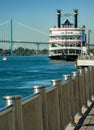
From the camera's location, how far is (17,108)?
5457 mm

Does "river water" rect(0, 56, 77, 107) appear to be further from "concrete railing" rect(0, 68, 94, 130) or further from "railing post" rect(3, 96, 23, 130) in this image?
"railing post" rect(3, 96, 23, 130)

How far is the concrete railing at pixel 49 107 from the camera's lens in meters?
5.29

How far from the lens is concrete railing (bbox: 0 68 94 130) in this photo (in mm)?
5289

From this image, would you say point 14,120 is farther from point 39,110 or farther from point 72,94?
point 72,94

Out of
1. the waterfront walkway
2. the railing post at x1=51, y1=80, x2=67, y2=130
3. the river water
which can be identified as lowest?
the river water

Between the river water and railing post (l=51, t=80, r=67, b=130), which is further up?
railing post (l=51, t=80, r=67, b=130)

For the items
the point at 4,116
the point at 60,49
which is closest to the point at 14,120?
the point at 4,116

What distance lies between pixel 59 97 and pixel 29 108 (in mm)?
2643

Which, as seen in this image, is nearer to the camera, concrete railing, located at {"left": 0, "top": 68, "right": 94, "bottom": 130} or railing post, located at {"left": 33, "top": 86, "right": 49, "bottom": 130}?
concrete railing, located at {"left": 0, "top": 68, "right": 94, "bottom": 130}

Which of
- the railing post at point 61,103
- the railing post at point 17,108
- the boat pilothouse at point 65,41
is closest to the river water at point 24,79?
the railing post at point 61,103

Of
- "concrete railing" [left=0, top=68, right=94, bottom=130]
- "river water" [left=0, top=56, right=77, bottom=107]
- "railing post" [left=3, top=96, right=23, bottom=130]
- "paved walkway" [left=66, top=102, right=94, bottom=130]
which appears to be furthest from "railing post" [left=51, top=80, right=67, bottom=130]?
"river water" [left=0, top=56, right=77, bottom=107]

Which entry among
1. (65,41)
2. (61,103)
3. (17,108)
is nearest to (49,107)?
(61,103)

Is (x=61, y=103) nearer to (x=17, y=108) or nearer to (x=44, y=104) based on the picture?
(x=44, y=104)

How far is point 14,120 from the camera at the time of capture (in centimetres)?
541
